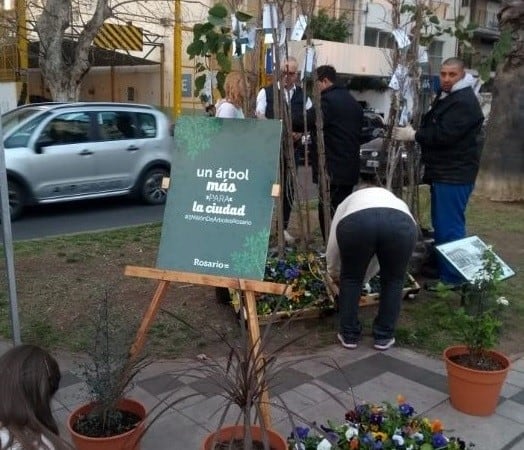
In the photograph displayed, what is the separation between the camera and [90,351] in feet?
10.0

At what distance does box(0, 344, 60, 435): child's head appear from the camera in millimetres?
1997

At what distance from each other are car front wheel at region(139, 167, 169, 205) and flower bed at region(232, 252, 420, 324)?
243 inches

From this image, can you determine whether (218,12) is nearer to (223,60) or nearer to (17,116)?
(223,60)

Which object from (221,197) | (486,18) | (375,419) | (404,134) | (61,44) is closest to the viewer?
(375,419)

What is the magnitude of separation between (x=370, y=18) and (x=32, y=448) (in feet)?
105

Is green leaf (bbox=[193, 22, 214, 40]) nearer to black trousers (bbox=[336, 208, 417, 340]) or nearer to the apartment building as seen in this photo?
black trousers (bbox=[336, 208, 417, 340])

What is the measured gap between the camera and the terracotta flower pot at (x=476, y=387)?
3.53 meters

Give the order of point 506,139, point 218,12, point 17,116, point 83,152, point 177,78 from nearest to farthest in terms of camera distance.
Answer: point 218,12 < point 17,116 < point 83,152 < point 506,139 < point 177,78

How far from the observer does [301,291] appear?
16.4 ft

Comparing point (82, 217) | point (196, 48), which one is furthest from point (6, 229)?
point (82, 217)

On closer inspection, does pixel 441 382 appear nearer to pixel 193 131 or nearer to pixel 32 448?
pixel 193 131

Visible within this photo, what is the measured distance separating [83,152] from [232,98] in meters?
5.14

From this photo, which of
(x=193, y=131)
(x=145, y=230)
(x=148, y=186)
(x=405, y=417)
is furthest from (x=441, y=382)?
(x=148, y=186)

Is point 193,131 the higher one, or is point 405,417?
point 193,131
